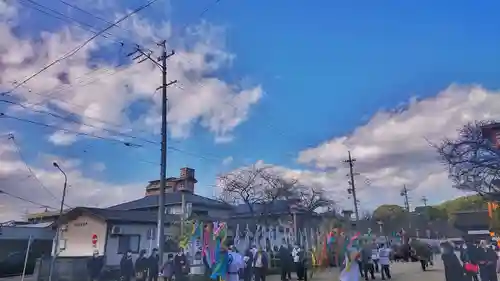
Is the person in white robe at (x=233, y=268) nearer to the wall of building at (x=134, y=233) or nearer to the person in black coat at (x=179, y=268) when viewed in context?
the person in black coat at (x=179, y=268)

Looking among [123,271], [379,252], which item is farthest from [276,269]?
[123,271]

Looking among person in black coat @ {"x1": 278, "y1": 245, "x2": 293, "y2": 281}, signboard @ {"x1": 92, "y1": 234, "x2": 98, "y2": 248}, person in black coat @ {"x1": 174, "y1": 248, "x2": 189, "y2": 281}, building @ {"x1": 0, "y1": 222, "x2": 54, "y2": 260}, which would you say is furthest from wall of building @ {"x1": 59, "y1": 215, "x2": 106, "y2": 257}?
person in black coat @ {"x1": 278, "y1": 245, "x2": 293, "y2": 281}

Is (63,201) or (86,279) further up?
(63,201)

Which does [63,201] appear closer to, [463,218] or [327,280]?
[327,280]

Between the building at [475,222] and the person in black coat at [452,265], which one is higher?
the building at [475,222]

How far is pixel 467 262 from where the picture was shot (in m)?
12.2

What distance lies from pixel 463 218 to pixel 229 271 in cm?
1298

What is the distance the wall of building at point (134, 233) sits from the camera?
74.0 feet

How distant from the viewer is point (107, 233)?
22.7 meters

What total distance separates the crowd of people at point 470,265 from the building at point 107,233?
49.3 ft

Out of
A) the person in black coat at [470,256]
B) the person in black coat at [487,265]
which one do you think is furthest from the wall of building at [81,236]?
the person in black coat at [487,265]

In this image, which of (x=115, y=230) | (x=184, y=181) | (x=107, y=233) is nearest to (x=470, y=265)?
(x=115, y=230)

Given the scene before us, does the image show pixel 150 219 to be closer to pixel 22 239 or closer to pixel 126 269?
pixel 126 269

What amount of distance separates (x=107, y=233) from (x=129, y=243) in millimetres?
1691
